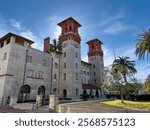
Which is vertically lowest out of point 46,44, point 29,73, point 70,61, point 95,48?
point 29,73

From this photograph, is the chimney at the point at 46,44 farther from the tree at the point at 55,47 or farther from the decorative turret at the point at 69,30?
the decorative turret at the point at 69,30

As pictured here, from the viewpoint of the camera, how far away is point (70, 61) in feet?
137

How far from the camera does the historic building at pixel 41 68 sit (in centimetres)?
2950

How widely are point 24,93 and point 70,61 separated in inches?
623

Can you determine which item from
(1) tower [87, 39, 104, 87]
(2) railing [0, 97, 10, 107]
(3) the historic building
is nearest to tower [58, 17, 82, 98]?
(3) the historic building

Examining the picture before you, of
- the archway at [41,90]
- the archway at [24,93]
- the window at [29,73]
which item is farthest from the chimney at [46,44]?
the archway at [24,93]

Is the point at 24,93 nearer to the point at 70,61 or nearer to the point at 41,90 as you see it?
the point at 41,90

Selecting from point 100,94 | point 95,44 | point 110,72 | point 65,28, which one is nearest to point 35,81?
point 110,72

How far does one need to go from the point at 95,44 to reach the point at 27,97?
3784 cm

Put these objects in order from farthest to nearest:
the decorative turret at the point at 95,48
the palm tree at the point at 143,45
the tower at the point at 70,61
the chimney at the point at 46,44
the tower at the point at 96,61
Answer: the decorative turret at the point at 95,48 → the tower at the point at 96,61 → the chimney at the point at 46,44 → the tower at the point at 70,61 → the palm tree at the point at 143,45

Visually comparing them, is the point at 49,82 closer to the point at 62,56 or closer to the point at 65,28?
the point at 62,56

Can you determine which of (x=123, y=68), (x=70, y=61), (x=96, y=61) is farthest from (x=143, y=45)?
(x=96, y=61)

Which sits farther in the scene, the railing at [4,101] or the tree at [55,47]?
the tree at [55,47]

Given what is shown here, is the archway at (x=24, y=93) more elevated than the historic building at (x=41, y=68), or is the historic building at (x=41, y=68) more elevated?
the historic building at (x=41, y=68)
